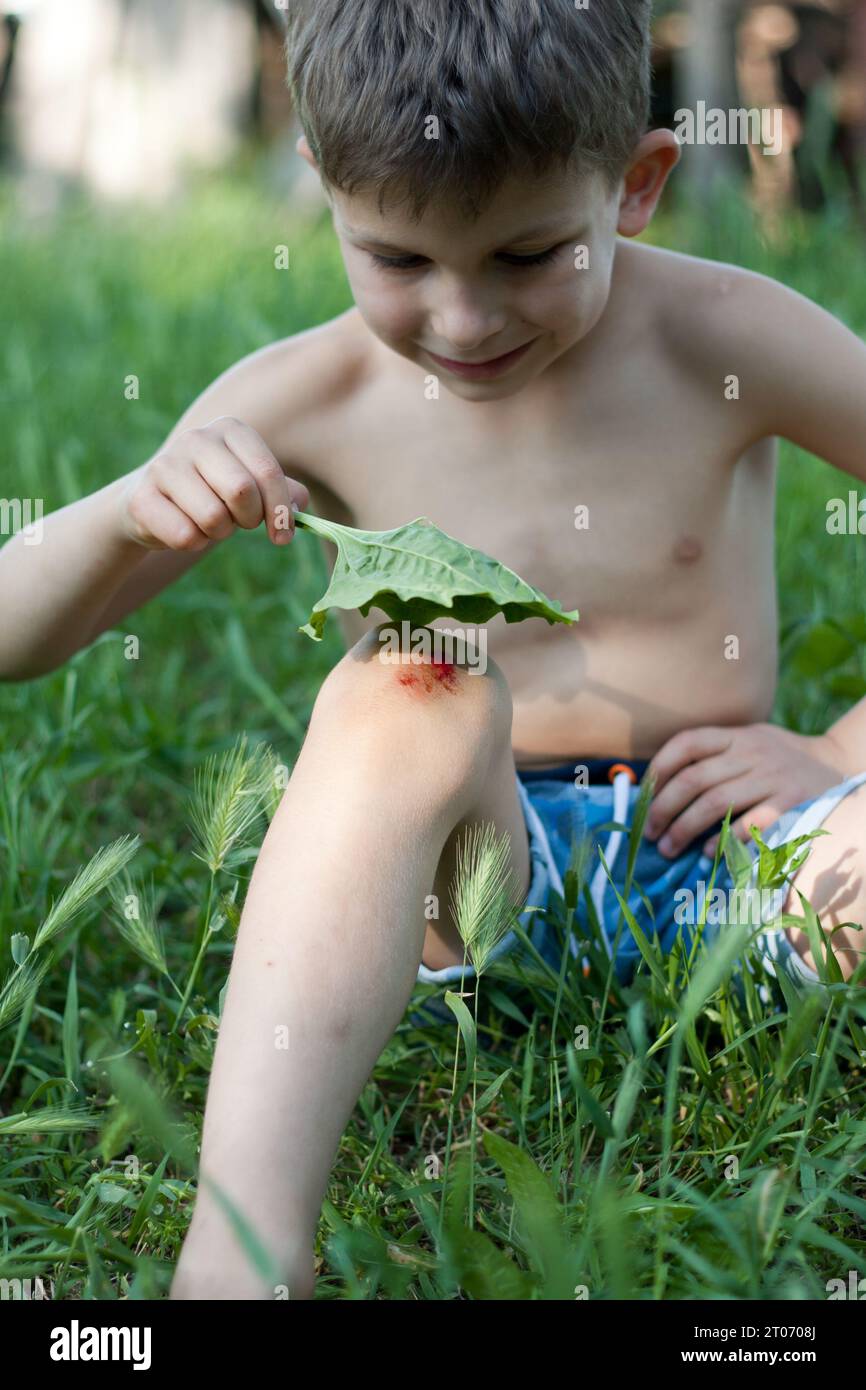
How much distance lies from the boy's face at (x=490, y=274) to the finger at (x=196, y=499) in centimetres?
23

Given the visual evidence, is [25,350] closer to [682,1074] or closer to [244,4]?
[682,1074]

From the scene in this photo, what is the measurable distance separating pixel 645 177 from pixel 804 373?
233 millimetres

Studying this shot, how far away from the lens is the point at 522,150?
1.11 meters

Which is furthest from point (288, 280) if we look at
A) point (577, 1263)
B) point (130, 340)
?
point (577, 1263)

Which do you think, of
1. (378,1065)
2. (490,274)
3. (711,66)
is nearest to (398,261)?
(490,274)

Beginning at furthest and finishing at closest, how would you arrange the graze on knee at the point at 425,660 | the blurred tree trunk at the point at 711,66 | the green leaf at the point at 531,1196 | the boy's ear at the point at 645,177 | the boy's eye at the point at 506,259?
the blurred tree trunk at the point at 711,66 < the boy's ear at the point at 645,177 < the boy's eye at the point at 506,259 < the graze on knee at the point at 425,660 < the green leaf at the point at 531,1196

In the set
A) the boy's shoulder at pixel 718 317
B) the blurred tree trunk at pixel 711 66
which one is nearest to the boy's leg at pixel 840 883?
the boy's shoulder at pixel 718 317

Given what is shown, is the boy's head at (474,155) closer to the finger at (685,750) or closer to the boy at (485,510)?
the boy at (485,510)

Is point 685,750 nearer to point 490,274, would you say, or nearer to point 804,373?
point 804,373

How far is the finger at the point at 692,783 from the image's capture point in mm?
1381

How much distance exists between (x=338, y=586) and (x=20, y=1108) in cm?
55

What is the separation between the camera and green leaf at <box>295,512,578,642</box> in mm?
990

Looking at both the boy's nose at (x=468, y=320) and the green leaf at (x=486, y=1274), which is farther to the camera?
the boy's nose at (x=468, y=320)

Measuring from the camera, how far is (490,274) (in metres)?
1.17
